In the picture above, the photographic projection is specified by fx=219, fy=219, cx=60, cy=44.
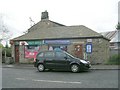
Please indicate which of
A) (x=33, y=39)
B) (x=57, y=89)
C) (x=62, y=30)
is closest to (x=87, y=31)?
(x=62, y=30)

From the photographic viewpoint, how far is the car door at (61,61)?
1700cm

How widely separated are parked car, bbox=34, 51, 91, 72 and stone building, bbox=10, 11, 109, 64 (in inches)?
272

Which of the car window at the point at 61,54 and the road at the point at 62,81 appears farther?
the car window at the point at 61,54

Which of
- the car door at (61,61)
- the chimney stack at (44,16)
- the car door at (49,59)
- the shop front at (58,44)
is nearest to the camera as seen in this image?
the car door at (61,61)

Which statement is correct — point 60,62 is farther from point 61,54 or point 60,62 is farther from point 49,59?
point 49,59

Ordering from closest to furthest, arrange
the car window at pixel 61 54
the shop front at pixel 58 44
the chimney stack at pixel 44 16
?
the car window at pixel 61 54 < the shop front at pixel 58 44 < the chimney stack at pixel 44 16

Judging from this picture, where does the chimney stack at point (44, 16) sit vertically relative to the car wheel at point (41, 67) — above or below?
above

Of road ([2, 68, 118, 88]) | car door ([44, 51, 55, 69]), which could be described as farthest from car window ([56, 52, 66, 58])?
road ([2, 68, 118, 88])

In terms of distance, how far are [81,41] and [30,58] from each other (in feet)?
23.8

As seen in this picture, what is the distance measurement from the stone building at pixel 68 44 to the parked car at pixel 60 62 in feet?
22.7

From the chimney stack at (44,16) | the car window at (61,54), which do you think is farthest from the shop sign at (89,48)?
the chimney stack at (44,16)

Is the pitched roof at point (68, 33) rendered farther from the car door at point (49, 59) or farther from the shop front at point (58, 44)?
the car door at point (49, 59)

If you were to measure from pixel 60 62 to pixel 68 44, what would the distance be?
26.2ft

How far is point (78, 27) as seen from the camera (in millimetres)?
28641
